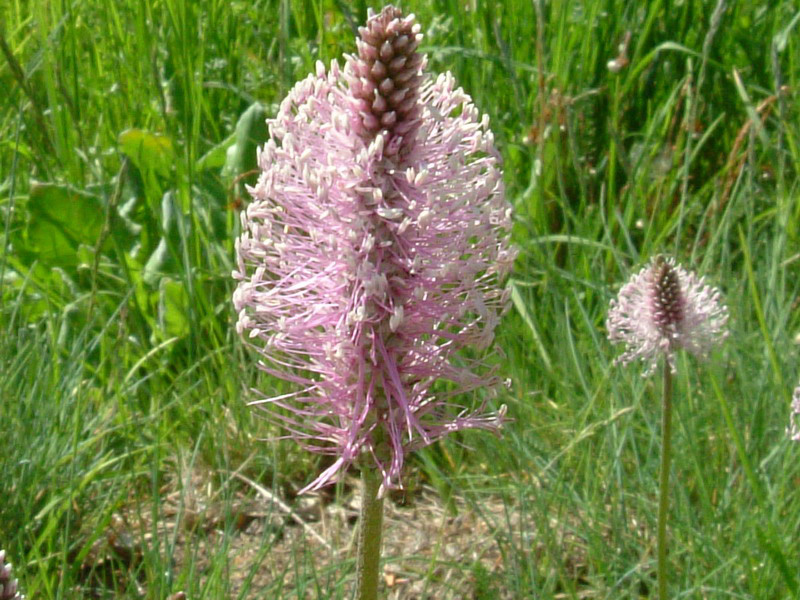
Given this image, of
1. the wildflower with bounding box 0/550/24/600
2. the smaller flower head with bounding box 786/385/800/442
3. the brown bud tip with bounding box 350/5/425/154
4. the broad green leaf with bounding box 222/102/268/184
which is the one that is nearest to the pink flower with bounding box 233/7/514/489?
the brown bud tip with bounding box 350/5/425/154

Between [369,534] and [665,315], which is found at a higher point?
[665,315]

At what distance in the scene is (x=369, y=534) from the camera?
147cm

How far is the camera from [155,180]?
10.2ft

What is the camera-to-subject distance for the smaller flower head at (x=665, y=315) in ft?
6.55

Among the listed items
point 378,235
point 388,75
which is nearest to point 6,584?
point 378,235

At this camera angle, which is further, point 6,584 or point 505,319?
point 505,319

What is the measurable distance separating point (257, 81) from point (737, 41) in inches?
68.6

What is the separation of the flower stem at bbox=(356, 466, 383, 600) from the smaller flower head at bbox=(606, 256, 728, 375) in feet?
2.32

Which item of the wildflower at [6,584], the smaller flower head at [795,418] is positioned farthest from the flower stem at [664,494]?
the wildflower at [6,584]

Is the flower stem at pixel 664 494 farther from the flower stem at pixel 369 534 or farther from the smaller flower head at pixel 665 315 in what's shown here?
the flower stem at pixel 369 534

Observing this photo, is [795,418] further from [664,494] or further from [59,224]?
[59,224]

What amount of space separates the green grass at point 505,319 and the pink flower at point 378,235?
0.53 meters

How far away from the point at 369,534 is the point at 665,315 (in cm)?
82

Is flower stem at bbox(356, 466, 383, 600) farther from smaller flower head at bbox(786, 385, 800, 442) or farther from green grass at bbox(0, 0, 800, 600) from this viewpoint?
smaller flower head at bbox(786, 385, 800, 442)
